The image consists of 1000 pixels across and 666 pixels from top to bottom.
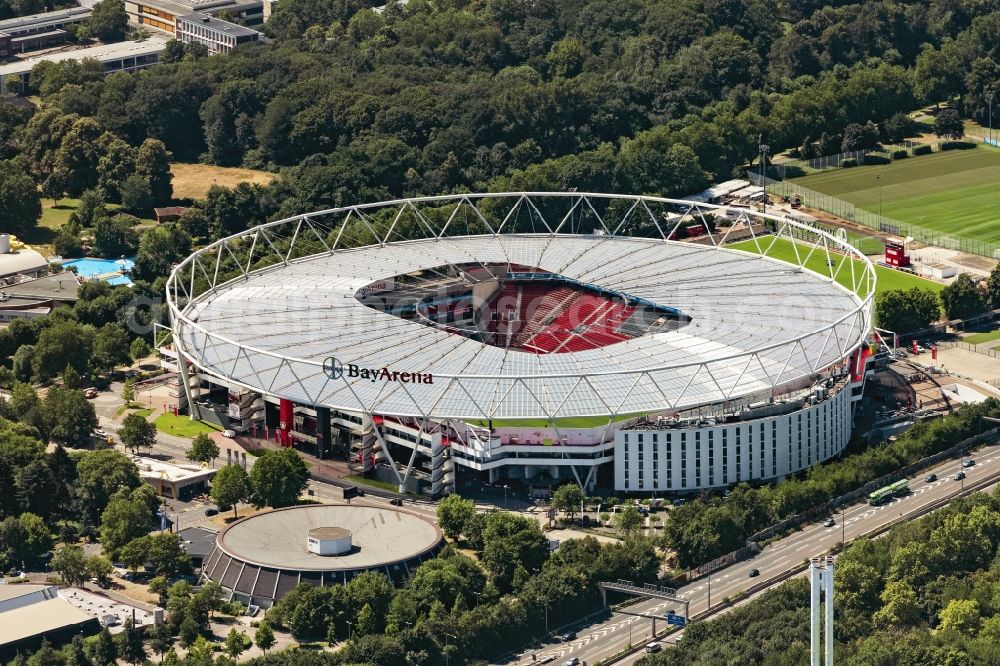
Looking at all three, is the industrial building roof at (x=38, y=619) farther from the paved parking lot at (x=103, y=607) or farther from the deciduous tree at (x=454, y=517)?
the deciduous tree at (x=454, y=517)

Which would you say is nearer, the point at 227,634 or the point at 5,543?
the point at 227,634

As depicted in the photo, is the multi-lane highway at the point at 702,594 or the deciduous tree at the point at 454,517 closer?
the multi-lane highway at the point at 702,594

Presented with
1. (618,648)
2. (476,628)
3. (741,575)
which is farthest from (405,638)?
(741,575)

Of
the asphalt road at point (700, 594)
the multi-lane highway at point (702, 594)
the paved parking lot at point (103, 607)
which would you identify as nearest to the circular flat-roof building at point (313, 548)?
the paved parking lot at point (103, 607)

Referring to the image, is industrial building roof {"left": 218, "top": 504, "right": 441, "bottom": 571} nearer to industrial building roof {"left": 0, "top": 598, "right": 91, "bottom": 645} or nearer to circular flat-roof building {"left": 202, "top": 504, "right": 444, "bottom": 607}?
circular flat-roof building {"left": 202, "top": 504, "right": 444, "bottom": 607}

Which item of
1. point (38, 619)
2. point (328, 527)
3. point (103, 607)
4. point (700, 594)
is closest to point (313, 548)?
point (328, 527)

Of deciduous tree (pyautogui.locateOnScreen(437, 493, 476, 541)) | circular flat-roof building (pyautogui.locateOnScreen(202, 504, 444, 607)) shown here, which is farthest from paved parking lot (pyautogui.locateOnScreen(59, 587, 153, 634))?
deciduous tree (pyautogui.locateOnScreen(437, 493, 476, 541))

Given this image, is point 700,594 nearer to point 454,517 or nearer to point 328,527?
point 454,517

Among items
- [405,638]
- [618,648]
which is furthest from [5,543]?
[618,648]

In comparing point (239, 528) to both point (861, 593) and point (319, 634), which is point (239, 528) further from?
point (861, 593)
